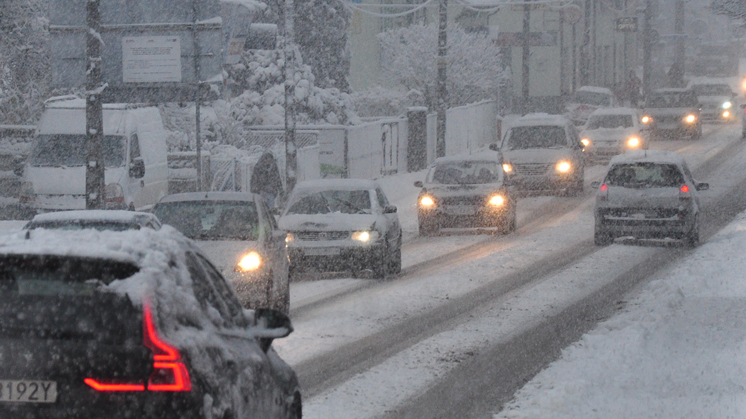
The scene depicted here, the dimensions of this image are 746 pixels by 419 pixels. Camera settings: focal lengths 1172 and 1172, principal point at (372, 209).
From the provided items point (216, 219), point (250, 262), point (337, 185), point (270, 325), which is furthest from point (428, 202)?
point (270, 325)

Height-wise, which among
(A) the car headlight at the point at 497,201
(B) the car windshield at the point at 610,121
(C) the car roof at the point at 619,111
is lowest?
(A) the car headlight at the point at 497,201

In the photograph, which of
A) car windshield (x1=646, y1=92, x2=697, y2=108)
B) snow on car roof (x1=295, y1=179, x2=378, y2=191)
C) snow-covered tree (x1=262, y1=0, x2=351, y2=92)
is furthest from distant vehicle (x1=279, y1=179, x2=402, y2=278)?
snow-covered tree (x1=262, y1=0, x2=351, y2=92)

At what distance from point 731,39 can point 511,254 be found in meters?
116

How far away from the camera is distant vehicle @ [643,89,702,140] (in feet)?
139

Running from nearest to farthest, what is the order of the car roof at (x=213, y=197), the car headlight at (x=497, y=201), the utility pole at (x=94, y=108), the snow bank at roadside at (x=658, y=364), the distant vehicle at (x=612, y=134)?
the snow bank at roadside at (x=658, y=364) → the car roof at (x=213, y=197) → the utility pole at (x=94, y=108) → the car headlight at (x=497, y=201) → the distant vehicle at (x=612, y=134)

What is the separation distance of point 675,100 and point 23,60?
2436 cm

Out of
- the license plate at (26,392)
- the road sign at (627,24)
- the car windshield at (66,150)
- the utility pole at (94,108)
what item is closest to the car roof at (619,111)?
the car windshield at (66,150)

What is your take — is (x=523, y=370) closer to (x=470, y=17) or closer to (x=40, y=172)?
(x=40, y=172)

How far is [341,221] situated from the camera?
16641 millimetres

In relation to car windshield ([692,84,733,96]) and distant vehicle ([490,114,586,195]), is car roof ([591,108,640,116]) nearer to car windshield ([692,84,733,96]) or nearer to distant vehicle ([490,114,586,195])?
distant vehicle ([490,114,586,195])

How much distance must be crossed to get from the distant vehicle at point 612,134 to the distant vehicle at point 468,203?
12.6m

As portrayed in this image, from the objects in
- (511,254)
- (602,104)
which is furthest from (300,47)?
(511,254)

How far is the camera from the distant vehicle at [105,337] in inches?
168

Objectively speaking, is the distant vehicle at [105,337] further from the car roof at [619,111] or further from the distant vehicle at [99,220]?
the car roof at [619,111]
